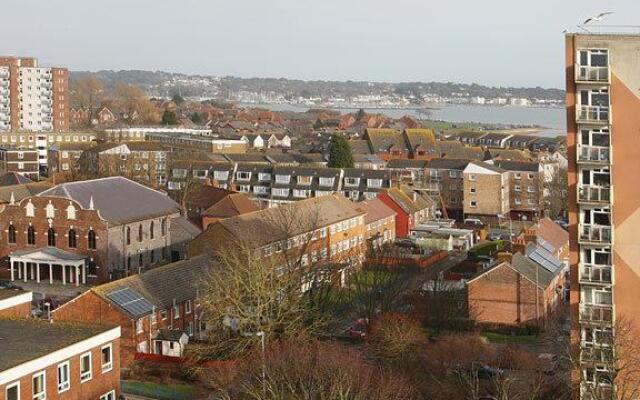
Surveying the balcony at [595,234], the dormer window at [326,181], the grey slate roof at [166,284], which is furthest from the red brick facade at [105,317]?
the dormer window at [326,181]

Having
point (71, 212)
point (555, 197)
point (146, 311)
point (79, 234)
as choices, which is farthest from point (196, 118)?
point (146, 311)

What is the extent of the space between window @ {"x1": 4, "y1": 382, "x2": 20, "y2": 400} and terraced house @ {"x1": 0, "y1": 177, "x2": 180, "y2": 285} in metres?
21.0

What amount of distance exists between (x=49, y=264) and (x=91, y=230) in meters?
2.31

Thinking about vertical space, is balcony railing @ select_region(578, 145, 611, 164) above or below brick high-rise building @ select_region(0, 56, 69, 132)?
below

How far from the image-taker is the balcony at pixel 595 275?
20.4 m

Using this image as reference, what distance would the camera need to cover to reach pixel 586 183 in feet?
67.2

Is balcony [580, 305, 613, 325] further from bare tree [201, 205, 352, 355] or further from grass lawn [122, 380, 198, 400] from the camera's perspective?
grass lawn [122, 380, 198, 400]

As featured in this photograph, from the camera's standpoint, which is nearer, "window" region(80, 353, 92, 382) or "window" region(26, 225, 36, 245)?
"window" region(80, 353, 92, 382)

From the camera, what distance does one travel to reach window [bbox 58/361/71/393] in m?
19.9

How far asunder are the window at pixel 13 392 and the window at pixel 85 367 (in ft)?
7.27

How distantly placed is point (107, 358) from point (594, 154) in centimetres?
1237

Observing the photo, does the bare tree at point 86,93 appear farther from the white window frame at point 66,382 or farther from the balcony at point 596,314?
the balcony at point 596,314

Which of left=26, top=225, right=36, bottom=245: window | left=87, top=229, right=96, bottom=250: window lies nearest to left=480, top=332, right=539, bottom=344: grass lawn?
left=87, top=229, right=96, bottom=250: window

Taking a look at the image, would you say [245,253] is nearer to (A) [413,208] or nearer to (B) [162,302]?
(B) [162,302]
